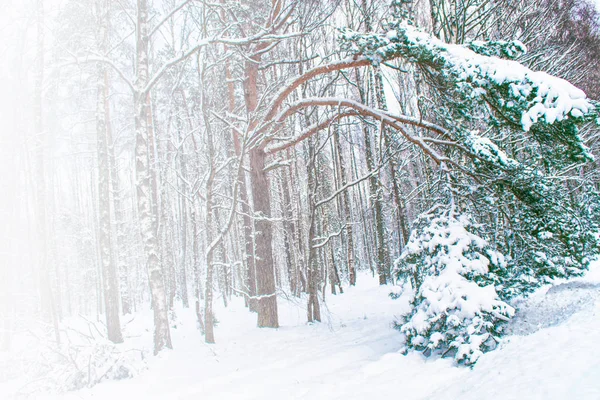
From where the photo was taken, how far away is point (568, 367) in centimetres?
282

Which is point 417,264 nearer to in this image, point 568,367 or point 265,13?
point 568,367

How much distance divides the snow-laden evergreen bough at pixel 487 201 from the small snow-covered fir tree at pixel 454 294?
1 cm

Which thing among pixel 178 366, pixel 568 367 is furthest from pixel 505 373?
pixel 178 366

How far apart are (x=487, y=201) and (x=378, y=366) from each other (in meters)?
3.13

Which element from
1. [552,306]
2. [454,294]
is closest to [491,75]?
[454,294]

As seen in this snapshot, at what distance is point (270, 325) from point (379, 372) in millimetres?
4226

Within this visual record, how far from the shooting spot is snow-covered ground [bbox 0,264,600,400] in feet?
9.76

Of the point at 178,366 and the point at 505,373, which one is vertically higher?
the point at 505,373

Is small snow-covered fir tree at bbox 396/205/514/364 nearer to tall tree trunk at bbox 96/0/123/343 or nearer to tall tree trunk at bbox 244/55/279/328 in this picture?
tall tree trunk at bbox 244/55/279/328

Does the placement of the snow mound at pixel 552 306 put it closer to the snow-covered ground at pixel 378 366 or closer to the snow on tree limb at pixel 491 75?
the snow-covered ground at pixel 378 366

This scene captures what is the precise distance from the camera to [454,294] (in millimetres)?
4660

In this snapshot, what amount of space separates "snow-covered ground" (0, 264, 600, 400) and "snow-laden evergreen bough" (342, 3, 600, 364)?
0.36 m

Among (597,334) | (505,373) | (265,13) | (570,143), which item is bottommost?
(505,373)

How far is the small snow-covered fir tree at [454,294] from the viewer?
437cm
